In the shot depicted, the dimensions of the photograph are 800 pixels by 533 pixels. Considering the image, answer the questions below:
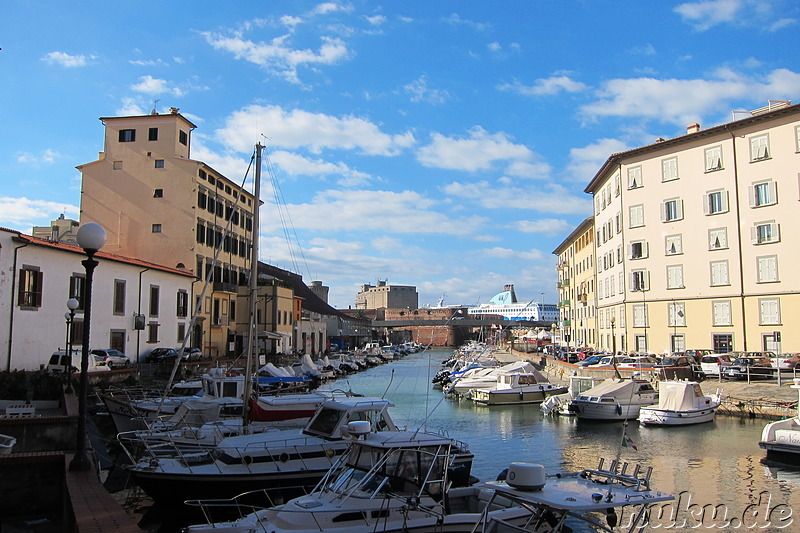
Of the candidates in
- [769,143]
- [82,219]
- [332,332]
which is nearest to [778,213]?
[769,143]

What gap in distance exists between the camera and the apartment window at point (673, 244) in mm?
52625

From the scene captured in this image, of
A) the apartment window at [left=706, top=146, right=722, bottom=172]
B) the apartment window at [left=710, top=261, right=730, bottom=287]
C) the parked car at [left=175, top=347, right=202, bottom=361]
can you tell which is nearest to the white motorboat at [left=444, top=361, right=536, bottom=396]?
the apartment window at [left=710, top=261, right=730, bottom=287]

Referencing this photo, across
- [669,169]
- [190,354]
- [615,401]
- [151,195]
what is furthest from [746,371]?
[151,195]

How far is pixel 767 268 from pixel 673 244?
779cm

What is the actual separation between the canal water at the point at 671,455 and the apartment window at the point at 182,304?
21080 mm

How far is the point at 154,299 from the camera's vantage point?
46812mm

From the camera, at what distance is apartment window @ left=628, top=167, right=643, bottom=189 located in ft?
184

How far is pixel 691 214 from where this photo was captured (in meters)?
52.1

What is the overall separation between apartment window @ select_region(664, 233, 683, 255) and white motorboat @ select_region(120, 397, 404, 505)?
4194 centimetres

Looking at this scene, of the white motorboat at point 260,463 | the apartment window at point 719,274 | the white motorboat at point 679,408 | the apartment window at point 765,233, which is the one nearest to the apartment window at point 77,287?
the white motorboat at point 260,463

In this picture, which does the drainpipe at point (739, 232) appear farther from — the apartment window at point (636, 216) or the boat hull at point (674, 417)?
the boat hull at point (674, 417)

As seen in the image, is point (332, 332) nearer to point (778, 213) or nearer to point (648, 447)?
point (778, 213)

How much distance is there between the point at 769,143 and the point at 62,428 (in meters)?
49.7

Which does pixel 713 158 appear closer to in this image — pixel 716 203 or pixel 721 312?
pixel 716 203
